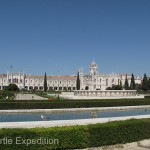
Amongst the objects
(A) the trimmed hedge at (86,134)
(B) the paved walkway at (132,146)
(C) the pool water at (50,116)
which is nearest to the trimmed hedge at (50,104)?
(C) the pool water at (50,116)

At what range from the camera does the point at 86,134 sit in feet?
34.4

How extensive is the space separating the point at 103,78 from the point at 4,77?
43.1 meters

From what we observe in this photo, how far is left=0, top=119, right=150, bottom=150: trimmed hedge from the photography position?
9.28 meters

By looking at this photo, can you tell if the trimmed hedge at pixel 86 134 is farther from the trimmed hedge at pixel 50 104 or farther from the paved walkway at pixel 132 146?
the trimmed hedge at pixel 50 104

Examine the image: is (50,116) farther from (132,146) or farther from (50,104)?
(132,146)

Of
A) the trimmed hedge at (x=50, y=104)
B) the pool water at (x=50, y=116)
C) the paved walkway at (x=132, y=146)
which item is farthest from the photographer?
the trimmed hedge at (x=50, y=104)

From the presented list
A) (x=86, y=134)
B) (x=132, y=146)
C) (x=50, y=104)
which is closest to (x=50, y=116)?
(x=50, y=104)

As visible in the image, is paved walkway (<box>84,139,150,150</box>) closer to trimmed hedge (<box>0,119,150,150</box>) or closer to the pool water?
trimmed hedge (<box>0,119,150,150</box>)

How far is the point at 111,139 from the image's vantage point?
1094 centimetres

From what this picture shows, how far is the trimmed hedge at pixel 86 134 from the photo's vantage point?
928cm

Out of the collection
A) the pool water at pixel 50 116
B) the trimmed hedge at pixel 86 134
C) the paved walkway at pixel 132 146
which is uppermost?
the trimmed hedge at pixel 86 134

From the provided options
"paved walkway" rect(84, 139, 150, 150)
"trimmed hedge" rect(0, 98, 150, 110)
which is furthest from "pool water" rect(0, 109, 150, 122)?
"paved walkway" rect(84, 139, 150, 150)

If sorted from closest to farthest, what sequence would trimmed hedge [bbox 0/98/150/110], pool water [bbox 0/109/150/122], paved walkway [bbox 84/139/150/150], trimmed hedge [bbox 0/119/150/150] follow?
1. trimmed hedge [bbox 0/119/150/150]
2. paved walkway [bbox 84/139/150/150]
3. pool water [bbox 0/109/150/122]
4. trimmed hedge [bbox 0/98/150/110]

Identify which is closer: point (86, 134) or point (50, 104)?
point (86, 134)
